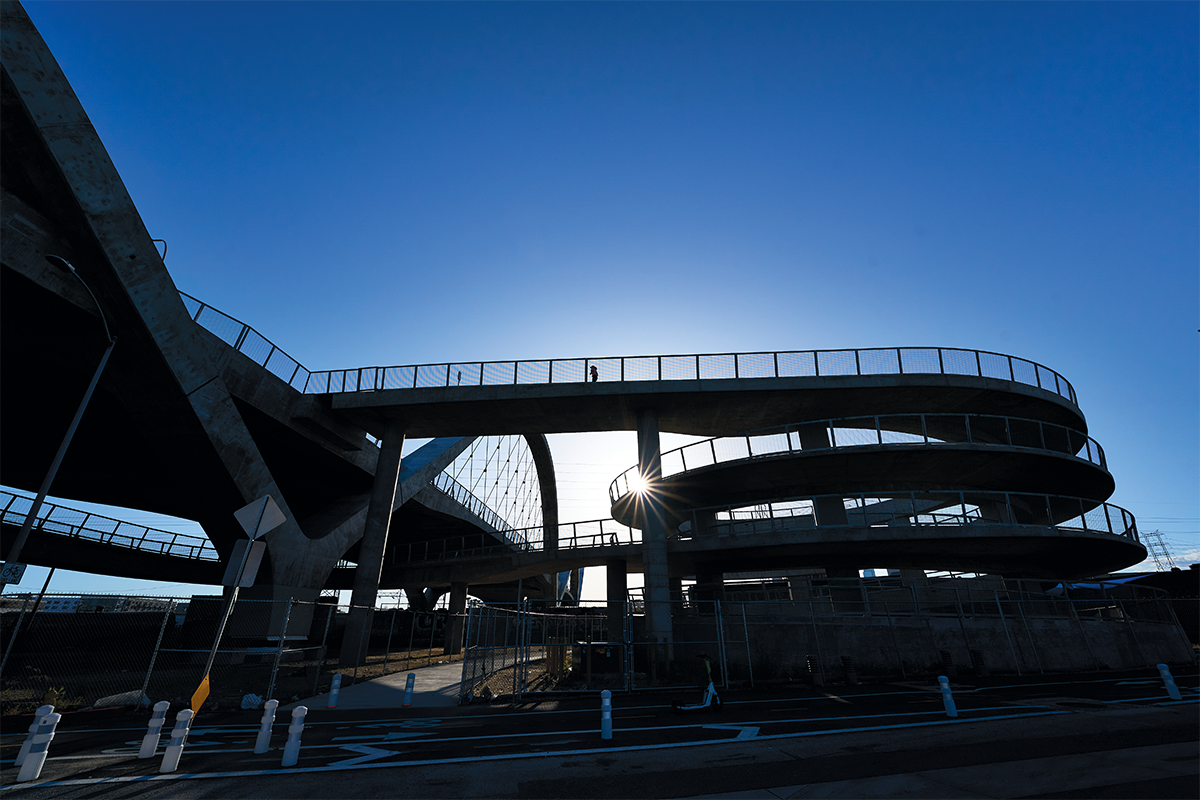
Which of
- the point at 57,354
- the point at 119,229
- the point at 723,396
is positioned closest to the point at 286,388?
the point at 57,354

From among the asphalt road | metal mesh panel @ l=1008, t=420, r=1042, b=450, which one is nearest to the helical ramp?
metal mesh panel @ l=1008, t=420, r=1042, b=450

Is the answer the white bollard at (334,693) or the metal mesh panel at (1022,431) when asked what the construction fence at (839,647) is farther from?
the metal mesh panel at (1022,431)

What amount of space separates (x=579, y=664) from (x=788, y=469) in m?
13.3

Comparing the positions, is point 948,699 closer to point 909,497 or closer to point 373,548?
point 909,497

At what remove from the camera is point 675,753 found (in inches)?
352

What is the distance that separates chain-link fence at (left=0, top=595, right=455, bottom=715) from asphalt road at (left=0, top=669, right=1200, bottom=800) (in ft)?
10.7

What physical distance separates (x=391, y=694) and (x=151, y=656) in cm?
772

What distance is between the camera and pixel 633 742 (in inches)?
391

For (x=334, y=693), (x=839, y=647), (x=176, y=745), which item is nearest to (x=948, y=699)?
(x=839, y=647)

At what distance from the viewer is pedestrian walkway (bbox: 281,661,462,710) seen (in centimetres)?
1538

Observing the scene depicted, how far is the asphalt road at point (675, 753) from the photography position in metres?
6.80

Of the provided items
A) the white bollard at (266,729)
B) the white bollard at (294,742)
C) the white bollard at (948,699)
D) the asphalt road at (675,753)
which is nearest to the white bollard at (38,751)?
the asphalt road at (675,753)

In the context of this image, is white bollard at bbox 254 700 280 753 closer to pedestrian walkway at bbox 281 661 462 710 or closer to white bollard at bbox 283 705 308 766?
white bollard at bbox 283 705 308 766

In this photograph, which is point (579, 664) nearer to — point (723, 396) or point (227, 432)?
point (723, 396)
